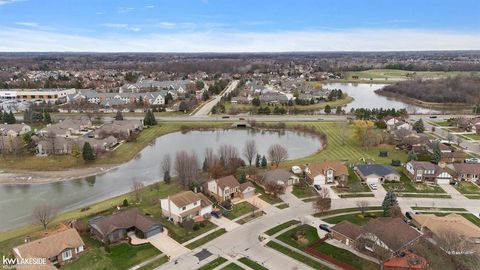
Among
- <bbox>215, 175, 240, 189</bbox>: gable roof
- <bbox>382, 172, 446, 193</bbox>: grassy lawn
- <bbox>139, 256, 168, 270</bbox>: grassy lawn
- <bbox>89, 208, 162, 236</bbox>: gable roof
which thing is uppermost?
<bbox>215, 175, 240, 189</bbox>: gable roof

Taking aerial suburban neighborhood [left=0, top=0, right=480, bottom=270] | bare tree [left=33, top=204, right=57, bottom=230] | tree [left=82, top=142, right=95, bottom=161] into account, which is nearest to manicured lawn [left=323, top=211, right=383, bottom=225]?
aerial suburban neighborhood [left=0, top=0, right=480, bottom=270]

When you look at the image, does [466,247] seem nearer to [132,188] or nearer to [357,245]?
[357,245]

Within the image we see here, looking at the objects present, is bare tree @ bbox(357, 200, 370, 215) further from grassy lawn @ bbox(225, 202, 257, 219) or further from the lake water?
the lake water

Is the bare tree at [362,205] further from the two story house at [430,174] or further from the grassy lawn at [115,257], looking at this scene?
the grassy lawn at [115,257]

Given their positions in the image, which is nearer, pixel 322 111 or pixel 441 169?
pixel 441 169

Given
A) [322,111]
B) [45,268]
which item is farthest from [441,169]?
[322,111]

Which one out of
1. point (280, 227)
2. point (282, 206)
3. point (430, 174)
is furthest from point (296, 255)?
point (430, 174)
